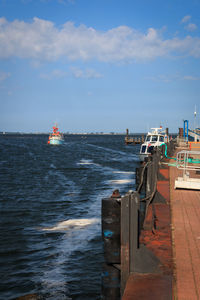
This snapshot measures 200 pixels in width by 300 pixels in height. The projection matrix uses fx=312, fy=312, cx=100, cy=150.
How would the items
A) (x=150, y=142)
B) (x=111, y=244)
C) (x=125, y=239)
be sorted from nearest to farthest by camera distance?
(x=125, y=239), (x=111, y=244), (x=150, y=142)

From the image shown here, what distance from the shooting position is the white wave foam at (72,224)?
1227 centimetres

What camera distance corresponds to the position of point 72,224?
1276 centimetres

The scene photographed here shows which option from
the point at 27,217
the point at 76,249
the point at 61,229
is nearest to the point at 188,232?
the point at 76,249

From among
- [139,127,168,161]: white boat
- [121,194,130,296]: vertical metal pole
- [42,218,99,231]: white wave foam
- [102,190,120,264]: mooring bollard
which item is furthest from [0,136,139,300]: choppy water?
[139,127,168,161]: white boat

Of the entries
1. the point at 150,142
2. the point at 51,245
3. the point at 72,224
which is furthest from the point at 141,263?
the point at 150,142

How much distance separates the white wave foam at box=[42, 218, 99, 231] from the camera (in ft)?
40.3

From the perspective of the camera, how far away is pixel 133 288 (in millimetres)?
4102

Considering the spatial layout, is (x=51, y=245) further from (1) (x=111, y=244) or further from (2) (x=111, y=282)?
(1) (x=111, y=244)

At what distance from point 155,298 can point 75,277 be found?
472 cm

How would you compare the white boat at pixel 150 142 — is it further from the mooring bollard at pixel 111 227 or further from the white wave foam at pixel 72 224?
the mooring bollard at pixel 111 227

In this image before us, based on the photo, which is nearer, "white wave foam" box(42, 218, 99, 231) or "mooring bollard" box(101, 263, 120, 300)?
"mooring bollard" box(101, 263, 120, 300)

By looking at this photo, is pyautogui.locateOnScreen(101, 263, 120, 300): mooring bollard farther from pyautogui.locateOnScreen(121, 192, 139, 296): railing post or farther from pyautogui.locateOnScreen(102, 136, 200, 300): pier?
pyautogui.locateOnScreen(121, 192, 139, 296): railing post

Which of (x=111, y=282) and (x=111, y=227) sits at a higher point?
(x=111, y=227)

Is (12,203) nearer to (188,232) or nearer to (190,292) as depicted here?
(188,232)
